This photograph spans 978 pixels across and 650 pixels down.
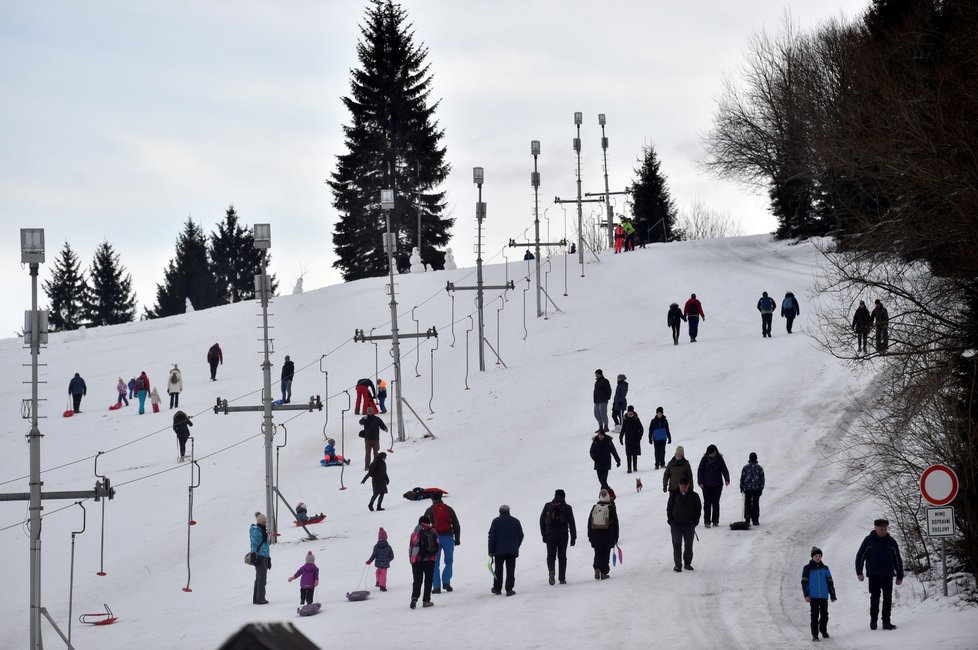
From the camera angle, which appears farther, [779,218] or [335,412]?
[779,218]

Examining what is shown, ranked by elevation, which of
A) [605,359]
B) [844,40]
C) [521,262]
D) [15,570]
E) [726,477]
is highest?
[844,40]

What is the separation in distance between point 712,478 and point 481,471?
8891 mm

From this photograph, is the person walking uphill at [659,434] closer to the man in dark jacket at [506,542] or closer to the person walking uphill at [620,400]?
the person walking uphill at [620,400]

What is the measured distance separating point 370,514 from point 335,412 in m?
12.1

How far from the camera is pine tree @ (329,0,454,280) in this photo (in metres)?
76.6

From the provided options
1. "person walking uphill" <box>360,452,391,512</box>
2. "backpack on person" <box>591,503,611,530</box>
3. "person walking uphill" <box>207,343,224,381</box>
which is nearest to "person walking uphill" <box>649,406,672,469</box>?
"person walking uphill" <box>360,452,391,512</box>

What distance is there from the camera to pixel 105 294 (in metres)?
96.2

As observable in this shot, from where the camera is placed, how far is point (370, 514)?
1059 inches

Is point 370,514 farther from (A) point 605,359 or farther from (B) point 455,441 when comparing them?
(A) point 605,359

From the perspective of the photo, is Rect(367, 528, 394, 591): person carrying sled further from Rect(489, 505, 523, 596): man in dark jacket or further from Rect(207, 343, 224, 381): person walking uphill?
Rect(207, 343, 224, 381): person walking uphill

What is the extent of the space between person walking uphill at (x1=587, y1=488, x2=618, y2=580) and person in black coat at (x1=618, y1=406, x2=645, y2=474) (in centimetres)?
751

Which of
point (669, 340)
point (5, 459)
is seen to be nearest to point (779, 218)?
point (669, 340)

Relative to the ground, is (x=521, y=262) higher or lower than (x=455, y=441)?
higher

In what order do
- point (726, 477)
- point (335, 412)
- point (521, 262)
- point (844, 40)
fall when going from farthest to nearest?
point (521, 262) < point (844, 40) < point (335, 412) < point (726, 477)
